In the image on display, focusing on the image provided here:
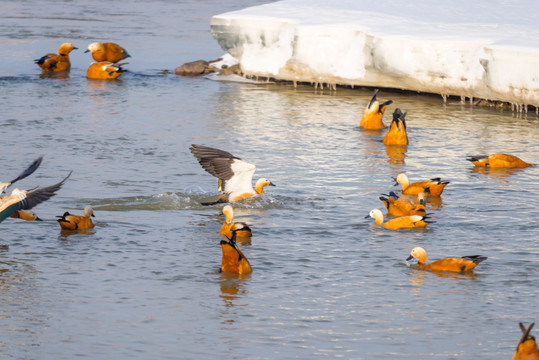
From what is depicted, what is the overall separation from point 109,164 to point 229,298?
6061 millimetres

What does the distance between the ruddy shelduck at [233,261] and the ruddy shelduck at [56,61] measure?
14.6m

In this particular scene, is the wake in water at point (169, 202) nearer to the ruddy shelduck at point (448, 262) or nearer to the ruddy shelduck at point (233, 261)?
the ruddy shelduck at point (233, 261)

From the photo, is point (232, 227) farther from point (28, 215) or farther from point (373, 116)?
point (373, 116)

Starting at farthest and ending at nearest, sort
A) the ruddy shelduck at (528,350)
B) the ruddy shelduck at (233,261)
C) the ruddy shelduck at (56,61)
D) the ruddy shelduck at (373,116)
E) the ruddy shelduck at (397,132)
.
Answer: the ruddy shelduck at (56,61), the ruddy shelduck at (373,116), the ruddy shelduck at (397,132), the ruddy shelduck at (233,261), the ruddy shelduck at (528,350)

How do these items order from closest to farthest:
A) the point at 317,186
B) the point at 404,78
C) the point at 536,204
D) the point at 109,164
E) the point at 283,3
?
the point at 536,204 < the point at 317,186 < the point at 109,164 < the point at 404,78 < the point at 283,3

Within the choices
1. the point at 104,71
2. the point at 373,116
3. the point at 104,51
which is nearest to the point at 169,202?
the point at 373,116

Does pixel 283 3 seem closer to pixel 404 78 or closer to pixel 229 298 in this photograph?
pixel 404 78

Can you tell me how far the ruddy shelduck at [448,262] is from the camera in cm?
1032

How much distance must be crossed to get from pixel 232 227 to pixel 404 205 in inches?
91.1

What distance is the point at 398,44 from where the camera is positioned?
20.4m

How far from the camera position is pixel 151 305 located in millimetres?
9359

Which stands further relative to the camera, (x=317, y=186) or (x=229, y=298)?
(x=317, y=186)

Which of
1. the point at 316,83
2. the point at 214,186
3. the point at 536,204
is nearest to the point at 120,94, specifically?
the point at 316,83

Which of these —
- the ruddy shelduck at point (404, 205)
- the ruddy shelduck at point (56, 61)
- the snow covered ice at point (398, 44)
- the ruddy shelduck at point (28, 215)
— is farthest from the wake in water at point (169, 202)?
the ruddy shelduck at point (56, 61)
